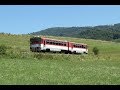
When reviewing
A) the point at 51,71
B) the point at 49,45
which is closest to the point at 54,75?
the point at 51,71

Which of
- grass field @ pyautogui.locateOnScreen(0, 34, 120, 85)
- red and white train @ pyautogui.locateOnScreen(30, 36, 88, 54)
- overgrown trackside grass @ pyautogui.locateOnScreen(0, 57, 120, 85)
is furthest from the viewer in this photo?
red and white train @ pyautogui.locateOnScreen(30, 36, 88, 54)

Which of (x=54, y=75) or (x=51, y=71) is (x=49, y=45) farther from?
(x=54, y=75)

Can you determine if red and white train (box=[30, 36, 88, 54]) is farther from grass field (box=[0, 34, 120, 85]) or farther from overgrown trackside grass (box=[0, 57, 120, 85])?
overgrown trackside grass (box=[0, 57, 120, 85])

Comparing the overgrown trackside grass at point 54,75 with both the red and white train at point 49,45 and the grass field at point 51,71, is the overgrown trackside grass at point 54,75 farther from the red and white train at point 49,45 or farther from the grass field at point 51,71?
the red and white train at point 49,45

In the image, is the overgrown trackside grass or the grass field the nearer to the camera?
the overgrown trackside grass

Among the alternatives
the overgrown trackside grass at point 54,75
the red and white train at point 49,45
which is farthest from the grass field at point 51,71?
the red and white train at point 49,45

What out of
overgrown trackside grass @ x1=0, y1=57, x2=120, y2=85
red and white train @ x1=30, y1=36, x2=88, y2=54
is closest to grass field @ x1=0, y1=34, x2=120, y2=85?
overgrown trackside grass @ x1=0, y1=57, x2=120, y2=85

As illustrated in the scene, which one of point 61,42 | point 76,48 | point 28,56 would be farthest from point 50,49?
point 28,56

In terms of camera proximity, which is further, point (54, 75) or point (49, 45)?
point (49, 45)

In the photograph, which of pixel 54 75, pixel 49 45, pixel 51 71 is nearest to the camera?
pixel 54 75
